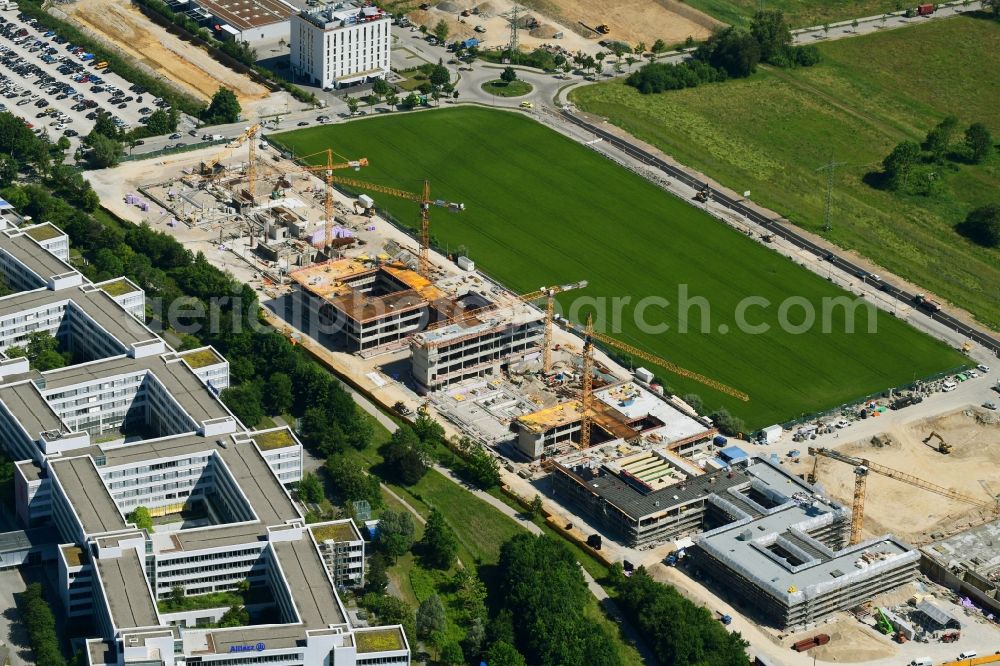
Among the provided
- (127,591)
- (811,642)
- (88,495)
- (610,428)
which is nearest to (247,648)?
(127,591)

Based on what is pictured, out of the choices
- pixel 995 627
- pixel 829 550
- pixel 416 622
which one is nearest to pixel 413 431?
pixel 416 622

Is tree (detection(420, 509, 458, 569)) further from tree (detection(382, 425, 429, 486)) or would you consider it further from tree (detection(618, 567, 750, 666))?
tree (detection(618, 567, 750, 666))

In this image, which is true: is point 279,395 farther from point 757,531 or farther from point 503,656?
point 757,531

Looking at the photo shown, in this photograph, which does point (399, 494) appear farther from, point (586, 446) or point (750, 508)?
point (750, 508)

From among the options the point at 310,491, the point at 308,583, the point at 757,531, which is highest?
the point at 308,583

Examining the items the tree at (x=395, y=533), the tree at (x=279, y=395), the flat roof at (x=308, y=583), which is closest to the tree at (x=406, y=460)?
the tree at (x=395, y=533)

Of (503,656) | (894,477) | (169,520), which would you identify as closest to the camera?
(503,656)

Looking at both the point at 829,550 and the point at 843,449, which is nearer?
the point at 829,550
